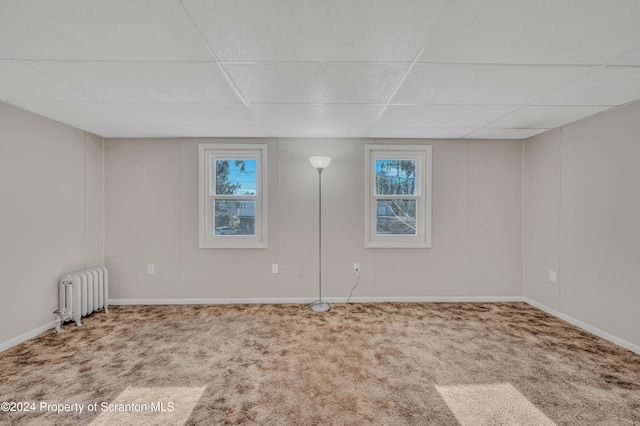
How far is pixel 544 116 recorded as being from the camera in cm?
282

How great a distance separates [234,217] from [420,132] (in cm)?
269

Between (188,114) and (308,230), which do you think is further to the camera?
(308,230)

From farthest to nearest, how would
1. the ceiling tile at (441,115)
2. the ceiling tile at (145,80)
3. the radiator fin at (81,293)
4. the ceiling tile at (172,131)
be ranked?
the ceiling tile at (172,131) < the radiator fin at (81,293) < the ceiling tile at (441,115) < the ceiling tile at (145,80)

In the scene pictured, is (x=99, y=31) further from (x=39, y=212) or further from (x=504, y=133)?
(x=504, y=133)

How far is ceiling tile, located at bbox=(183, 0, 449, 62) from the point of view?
1.29 m

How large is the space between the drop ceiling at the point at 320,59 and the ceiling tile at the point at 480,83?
0.05ft

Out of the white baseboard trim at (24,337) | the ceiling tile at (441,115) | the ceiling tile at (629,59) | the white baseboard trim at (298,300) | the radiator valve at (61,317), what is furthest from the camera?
the white baseboard trim at (298,300)

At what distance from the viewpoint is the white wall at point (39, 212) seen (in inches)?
99.5

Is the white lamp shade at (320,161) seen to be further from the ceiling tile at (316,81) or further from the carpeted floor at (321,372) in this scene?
the carpeted floor at (321,372)

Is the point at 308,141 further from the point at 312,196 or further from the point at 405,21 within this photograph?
the point at 405,21

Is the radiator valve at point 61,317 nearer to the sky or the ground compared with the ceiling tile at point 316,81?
nearer to the ground

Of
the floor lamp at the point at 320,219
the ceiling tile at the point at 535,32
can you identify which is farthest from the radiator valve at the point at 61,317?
the ceiling tile at the point at 535,32

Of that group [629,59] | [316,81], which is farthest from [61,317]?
[629,59]

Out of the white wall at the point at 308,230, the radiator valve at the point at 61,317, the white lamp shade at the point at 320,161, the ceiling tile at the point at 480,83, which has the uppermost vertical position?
the ceiling tile at the point at 480,83
